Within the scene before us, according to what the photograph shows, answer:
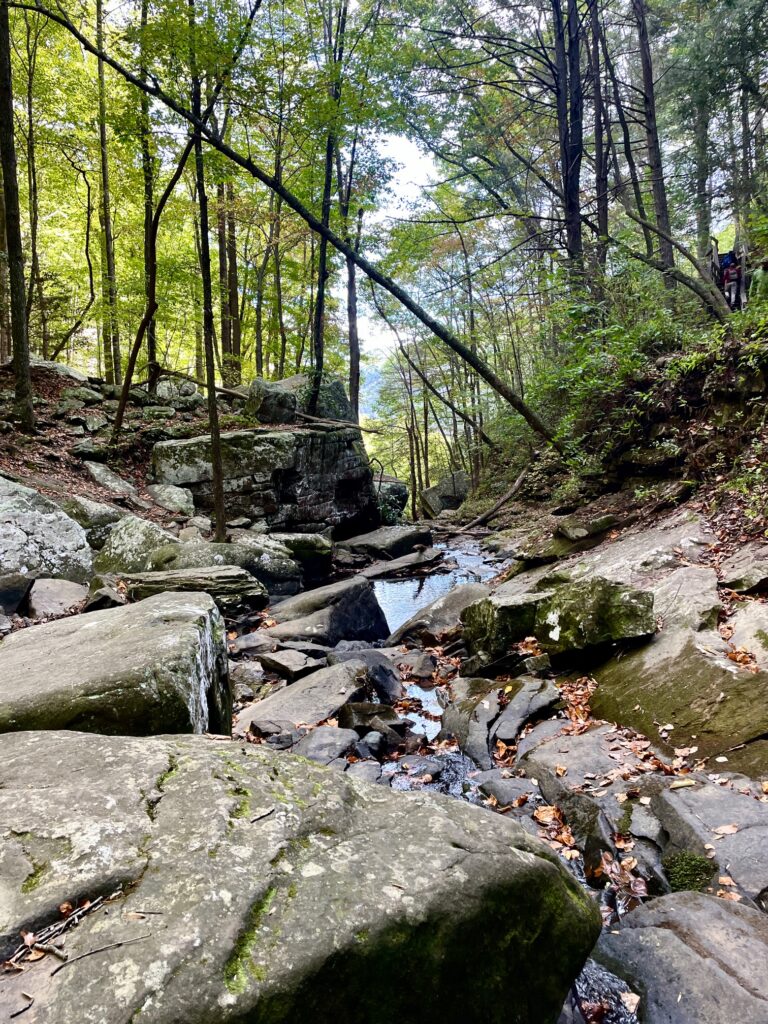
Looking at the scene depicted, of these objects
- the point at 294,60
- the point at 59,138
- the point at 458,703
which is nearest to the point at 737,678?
the point at 458,703

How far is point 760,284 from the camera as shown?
382 inches

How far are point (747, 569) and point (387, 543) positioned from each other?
405 inches

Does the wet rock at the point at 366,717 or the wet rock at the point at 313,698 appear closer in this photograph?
the wet rock at the point at 366,717

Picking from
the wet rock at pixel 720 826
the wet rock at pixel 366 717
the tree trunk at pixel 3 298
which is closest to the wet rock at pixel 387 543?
the wet rock at pixel 366 717

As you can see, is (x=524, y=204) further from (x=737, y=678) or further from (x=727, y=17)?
(x=737, y=678)

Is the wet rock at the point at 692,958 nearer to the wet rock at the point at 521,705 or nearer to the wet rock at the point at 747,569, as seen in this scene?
the wet rock at the point at 521,705

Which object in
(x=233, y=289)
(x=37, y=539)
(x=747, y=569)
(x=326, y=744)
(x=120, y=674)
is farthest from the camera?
(x=233, y=289)

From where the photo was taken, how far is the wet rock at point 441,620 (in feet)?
27.8

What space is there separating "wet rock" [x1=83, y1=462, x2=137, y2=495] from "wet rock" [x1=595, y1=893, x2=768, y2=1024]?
12236mm

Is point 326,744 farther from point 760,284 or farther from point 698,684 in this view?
point 760,284

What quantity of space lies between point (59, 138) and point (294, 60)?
34.0 feet

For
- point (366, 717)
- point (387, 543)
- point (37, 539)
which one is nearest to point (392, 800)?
point (366, 717)

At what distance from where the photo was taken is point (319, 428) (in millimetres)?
16141

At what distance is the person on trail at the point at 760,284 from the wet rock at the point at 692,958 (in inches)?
378
